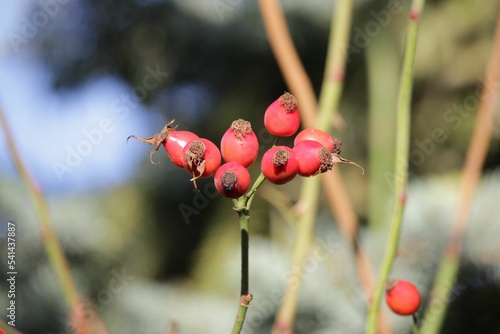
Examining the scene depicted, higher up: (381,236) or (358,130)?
(358,130)

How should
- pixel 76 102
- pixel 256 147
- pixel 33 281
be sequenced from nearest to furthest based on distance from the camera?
pixel 256 147 → pixel 33 281 → pixel 76 102

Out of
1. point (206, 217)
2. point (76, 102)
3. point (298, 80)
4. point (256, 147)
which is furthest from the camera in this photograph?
point (206, 217)

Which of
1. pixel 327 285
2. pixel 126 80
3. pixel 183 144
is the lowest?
pixel 183 144

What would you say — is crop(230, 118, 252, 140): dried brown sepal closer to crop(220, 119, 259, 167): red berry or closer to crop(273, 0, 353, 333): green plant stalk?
crop(220, 119, 259, 167): red berry

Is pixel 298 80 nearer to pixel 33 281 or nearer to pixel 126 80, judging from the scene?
pixel 33 281

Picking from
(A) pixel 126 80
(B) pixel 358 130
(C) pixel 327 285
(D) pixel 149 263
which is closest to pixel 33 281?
(D) pixel 149 263

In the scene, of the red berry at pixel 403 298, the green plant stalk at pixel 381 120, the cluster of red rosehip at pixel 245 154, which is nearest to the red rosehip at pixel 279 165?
the cluster of red rosehip at pixel 245 154

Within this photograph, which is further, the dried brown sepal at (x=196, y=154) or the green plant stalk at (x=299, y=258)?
the green plant stalk at (x=299, y=258)

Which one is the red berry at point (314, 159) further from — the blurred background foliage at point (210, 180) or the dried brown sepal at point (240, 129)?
the blurred background foliage at point (210, 180)
